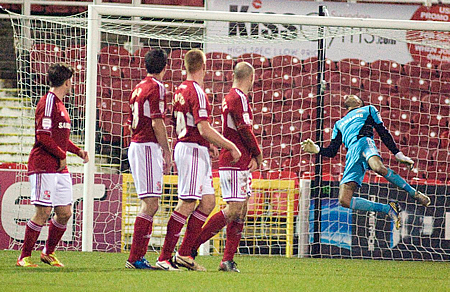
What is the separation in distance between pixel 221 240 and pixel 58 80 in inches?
148

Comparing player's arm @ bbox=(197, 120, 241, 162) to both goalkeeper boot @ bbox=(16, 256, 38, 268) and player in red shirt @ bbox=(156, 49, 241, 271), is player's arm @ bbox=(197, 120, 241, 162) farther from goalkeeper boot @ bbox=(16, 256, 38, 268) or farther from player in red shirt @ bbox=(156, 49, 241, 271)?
goalkeeper boot @ bbox=(16, 256, 38, 268)

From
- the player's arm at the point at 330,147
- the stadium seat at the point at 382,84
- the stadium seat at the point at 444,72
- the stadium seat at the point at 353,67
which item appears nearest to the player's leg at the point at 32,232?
the player's arm at the point at 330,147

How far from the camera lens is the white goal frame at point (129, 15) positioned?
7.60m

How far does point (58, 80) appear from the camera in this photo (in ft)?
18.0

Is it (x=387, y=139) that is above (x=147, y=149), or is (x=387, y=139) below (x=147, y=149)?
below

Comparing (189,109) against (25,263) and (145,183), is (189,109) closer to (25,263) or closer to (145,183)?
(145,183)

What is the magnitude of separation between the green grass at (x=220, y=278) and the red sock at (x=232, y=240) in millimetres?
156

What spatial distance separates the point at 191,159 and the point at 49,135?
1.09 meters

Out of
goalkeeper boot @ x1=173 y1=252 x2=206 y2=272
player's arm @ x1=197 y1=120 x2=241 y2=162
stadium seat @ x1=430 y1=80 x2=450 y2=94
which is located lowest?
goalkeeper boot @ x1=173 y1=252 x2=206 y2=272

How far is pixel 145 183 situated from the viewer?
204 inches

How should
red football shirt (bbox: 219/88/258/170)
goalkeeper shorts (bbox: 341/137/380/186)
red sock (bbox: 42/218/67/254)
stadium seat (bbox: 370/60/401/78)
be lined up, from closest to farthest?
red football shirt (bbox: 219/88/258/170)
red sock (bbox: 42/218/67/254)
goalkeeper shorts (bbox: 341/137/380/186)
stadium seat (bbox: 370/60/401/78)

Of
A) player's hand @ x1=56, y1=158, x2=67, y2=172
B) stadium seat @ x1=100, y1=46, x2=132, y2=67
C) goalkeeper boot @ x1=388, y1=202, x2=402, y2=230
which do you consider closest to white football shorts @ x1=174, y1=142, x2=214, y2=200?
player's hand @ x1=56, y1=158, x2=67, y2=172

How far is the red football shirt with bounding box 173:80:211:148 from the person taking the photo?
5088mm

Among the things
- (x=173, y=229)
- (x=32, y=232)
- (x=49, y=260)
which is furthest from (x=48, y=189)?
(x=173, y=229)
